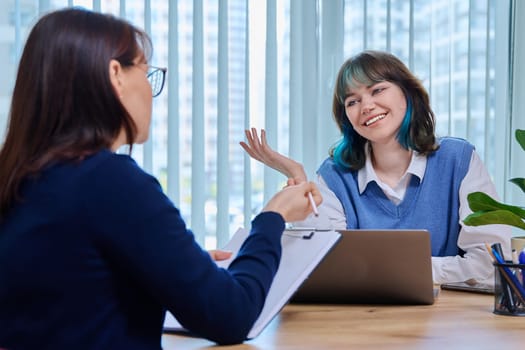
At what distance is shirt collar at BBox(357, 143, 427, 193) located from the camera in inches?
79.1

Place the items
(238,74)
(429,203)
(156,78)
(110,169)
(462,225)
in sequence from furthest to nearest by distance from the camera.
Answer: (238,74), (429,203), (462,225), (156,78), (110,169)

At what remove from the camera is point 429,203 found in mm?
1974

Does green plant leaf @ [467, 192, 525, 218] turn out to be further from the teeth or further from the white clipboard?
the teeth

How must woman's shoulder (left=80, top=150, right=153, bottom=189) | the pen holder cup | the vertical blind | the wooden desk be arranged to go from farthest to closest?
the vertical blind < the pen holder cup < the wooden desk < woman's shoulder (left=80, top=150, right=153, bottom=189)

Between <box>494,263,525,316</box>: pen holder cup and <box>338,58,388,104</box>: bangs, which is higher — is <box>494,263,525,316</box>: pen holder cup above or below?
below

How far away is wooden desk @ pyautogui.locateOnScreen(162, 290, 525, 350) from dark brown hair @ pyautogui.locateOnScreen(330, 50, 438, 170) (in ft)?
2.59

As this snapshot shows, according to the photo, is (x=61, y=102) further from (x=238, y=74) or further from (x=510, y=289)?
(x=238, y=74)

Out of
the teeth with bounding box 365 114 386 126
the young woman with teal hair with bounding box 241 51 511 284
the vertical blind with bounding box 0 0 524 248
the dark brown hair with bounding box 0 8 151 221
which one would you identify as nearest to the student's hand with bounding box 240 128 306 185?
the young woman with teal hair with bounding box 241 51 511 284

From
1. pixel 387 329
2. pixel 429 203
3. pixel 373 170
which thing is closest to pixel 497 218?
pixel 387 329

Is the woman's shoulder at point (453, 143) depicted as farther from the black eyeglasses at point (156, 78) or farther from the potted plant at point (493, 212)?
the black eyeglasses at point (156, 78)

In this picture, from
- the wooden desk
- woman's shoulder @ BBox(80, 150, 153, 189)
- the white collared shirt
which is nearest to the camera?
woman's shoulder @ BBox(80, 150, 153, 189)

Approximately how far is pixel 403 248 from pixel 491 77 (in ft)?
6.23

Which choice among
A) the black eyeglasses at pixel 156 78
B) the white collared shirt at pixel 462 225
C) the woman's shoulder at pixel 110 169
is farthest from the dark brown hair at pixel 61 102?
the white collared shirt at pixel 462 225

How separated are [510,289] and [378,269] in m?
0.24
